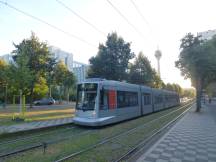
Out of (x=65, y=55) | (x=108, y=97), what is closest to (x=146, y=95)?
(x=108, y=97)

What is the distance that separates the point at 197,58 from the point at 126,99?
14.5m

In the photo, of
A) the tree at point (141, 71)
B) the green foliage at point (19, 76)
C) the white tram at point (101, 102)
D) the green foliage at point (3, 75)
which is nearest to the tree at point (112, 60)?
the tree at point (141, 71)

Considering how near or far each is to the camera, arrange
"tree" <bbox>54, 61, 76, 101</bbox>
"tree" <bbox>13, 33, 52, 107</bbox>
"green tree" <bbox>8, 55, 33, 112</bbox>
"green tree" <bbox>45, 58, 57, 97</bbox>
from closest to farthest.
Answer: "green tree" <bbox>8, 55, 33, 112</bbox> → "tree" <bbox>13, 33, 52, 107</bbox> → "green tree" <bbox>45, 58, 57, 97</bbox> → "tree" <bbox>54, 61, 76, 101</bbox>

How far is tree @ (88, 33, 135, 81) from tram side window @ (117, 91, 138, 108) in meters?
14.7

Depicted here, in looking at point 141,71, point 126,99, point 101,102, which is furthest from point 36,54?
point 141,71

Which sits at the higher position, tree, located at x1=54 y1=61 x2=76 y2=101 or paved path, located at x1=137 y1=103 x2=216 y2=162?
tree, located at x1=54 y1=61 x2=76 y2=101

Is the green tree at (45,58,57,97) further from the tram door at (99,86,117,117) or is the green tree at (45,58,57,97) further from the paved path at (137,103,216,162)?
the paved path at (137,103,216,162)

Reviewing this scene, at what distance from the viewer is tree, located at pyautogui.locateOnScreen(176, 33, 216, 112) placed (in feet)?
94.2

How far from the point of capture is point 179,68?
33500 millimetres

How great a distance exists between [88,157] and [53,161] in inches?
47.3

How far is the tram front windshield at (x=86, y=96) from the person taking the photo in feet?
48.8

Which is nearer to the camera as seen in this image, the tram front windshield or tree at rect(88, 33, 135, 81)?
the tram front windshield

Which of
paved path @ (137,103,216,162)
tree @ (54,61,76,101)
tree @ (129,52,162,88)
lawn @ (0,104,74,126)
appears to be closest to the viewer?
paved path @ (137,103,216,162)

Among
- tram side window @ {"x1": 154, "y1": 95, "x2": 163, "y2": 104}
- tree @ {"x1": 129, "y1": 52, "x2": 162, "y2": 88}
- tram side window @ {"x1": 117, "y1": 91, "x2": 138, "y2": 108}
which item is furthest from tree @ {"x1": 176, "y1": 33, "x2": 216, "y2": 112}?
tree @ {"x1": 129, "y1": 52, "x2": 162, "y2": 88}
